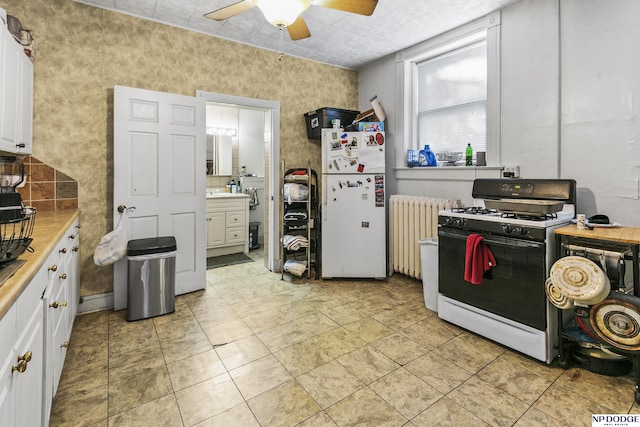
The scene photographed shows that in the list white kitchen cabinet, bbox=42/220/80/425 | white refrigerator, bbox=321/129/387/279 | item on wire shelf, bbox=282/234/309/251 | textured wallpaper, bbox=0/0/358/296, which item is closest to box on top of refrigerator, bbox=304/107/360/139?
white refrigerator, bbox=321/129/387/279

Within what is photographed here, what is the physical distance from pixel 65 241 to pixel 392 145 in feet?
11.4

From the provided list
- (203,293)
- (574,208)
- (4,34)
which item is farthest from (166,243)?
(574,208)

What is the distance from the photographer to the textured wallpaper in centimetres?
272

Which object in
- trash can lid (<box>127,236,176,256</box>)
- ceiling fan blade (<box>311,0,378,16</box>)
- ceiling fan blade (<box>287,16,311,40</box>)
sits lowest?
trash can lid (<box>127,236,176,256</box>)

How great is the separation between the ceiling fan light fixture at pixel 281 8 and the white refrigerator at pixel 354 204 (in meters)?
1.97

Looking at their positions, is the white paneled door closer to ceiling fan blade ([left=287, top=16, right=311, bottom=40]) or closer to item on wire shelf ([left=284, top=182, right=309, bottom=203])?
item on wire shelf ([left=284, top=182, right=309, bottom=203])

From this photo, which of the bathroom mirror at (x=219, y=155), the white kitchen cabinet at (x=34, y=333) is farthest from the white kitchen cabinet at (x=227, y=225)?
the white kitchen cabinet at (x=34, y=333)

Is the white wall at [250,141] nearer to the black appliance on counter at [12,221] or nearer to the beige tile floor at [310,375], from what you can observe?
the beige tile floor at [310,375]

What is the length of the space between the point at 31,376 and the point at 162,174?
227 cm

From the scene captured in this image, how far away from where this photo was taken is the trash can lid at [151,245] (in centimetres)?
276

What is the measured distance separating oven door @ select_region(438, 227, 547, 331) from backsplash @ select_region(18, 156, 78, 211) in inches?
129

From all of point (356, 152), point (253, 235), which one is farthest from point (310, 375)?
point (253, 235)

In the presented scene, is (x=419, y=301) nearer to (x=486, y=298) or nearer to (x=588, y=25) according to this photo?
(x=486, y=298)

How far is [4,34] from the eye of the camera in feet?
6.22
